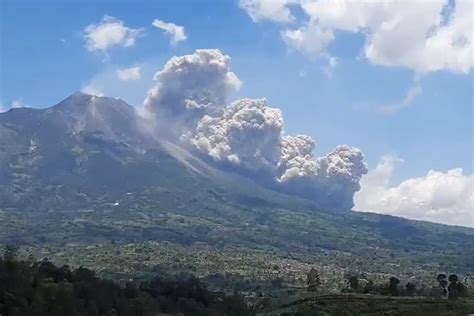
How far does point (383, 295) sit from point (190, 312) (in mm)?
38398

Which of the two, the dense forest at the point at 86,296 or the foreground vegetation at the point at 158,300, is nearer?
the dense forest at the point at 86,296

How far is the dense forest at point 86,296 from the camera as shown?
96.7 m

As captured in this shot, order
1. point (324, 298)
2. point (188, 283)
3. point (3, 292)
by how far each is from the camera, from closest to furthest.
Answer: point (3, 292) < point (324, 298) < point (188, 283)

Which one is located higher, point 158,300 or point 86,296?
point 86,296

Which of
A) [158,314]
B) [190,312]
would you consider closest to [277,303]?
[190,312]

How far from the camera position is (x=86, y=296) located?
4400 inches

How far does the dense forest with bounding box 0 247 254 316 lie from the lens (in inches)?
3807

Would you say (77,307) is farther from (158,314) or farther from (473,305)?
(473,305)

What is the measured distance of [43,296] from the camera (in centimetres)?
10038

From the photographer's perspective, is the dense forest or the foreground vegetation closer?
the dense forest

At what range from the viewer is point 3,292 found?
96.9 meters

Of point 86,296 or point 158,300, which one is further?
point 158,300

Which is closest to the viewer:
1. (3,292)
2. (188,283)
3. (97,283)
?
(3,292)

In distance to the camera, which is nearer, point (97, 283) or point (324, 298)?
point (97, 283)
